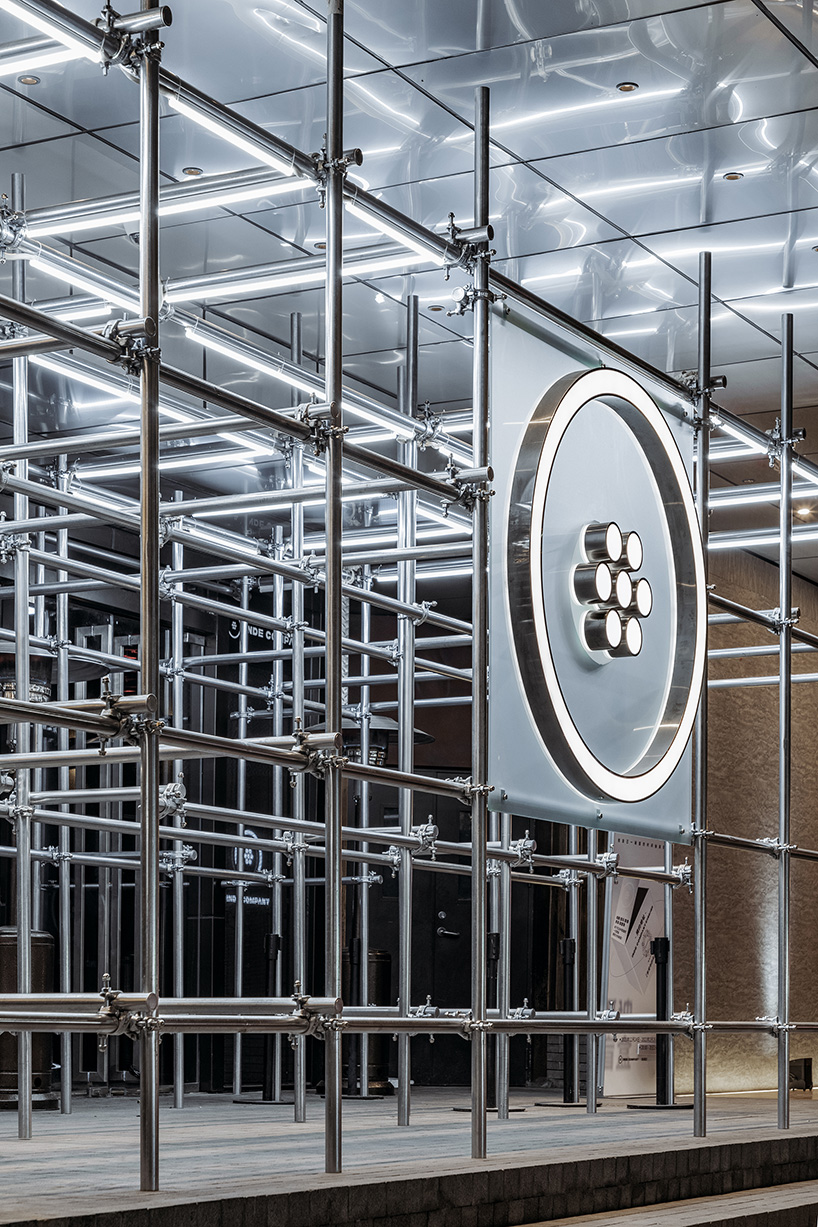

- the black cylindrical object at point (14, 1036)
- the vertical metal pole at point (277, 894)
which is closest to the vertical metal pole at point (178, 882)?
the vertical metal pole at point (277, 894)

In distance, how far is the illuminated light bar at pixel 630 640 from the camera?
580 cm

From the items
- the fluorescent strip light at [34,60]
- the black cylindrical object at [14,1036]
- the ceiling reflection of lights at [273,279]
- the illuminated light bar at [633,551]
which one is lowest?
the black cylindrical object at [14,1036]

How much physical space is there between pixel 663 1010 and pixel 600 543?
3406mm

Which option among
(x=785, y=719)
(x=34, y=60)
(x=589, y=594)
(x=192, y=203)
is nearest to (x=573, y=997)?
(x=785, y=719)

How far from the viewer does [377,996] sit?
928 cm

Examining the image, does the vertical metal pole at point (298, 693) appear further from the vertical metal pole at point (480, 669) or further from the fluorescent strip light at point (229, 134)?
the fluorescent strip light at point (229, 134)

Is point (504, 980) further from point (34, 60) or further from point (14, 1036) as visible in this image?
point (34, 60)

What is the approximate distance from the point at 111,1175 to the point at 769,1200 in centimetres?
242

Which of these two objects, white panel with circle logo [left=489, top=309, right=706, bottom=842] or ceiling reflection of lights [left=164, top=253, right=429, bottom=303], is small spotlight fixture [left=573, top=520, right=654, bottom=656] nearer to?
white panel with circle logo [left=489, top=309, right=706, bottom=842]

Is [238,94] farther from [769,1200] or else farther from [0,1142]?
[769,1200]

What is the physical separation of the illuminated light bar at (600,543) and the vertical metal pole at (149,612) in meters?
2.11

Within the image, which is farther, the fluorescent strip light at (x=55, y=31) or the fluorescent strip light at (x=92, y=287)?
the fluorescent strip light at (x=92, y=287)

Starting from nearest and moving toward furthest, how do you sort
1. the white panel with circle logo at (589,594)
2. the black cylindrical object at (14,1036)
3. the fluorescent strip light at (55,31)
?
the fluorescent strip light at (55,31), the white panel with circle logo at (589,594), the black cylindrical object at (14,1036)

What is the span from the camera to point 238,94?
5906mm
